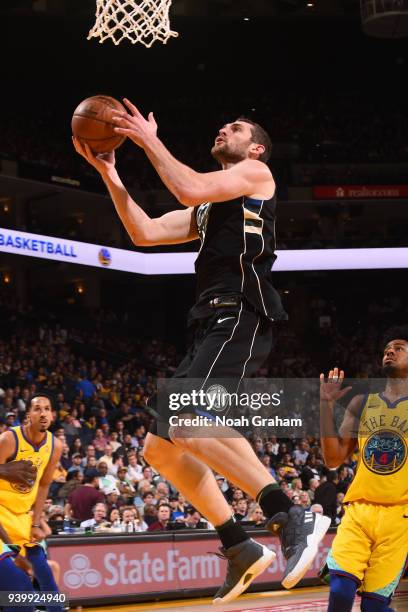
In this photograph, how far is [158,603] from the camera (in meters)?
11.0

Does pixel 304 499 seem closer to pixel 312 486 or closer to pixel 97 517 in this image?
pixel 312 486

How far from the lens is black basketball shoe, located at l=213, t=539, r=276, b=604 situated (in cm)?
405

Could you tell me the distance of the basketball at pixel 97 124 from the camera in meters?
4.45

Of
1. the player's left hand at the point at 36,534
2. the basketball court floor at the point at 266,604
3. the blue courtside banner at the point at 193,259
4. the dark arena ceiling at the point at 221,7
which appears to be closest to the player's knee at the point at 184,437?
the player's left hand at the point at 36,534

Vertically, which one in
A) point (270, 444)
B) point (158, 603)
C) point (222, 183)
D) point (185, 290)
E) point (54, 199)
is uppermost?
point (54, 199)

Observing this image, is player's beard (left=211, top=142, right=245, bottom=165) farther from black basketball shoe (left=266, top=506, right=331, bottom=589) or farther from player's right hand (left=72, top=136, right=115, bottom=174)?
black basketball shoe (left=266, top=506, right=331, bottom=589)

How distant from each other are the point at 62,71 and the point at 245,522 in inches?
711

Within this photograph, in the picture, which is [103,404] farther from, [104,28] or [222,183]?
[222,183]

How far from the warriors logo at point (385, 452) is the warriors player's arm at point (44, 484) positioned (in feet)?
8.94

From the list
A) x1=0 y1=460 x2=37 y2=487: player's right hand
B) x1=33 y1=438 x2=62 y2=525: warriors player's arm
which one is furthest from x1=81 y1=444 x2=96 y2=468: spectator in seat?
x1=0 y1=460 x2=37 y2=487: player's right hand

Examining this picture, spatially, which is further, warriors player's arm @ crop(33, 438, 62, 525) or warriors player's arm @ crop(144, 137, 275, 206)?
warriors player's arm @ crop(33, 438, 62, 525)

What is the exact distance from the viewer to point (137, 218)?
475 centimetres

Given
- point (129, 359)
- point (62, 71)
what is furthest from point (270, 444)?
point (62, 71)

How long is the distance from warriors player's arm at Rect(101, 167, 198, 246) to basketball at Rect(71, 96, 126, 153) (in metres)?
0.15
